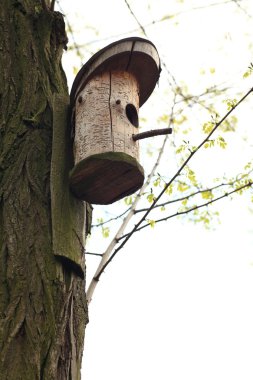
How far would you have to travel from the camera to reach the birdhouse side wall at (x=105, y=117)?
1.94 meters

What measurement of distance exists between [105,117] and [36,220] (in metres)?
0.50

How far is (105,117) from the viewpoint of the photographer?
2004 millimetres

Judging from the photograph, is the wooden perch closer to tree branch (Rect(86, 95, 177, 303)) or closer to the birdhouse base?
the birdhouse base

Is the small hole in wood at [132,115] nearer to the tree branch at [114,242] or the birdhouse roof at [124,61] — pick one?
the birdhouse roof at [124,61]

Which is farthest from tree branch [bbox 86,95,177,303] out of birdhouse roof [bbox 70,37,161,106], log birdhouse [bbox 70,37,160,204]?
birdhouse roof [bbox 70,37,161,106]

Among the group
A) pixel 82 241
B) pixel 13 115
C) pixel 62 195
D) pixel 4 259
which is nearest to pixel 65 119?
pixel 13 115

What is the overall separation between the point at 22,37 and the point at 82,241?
1.04m

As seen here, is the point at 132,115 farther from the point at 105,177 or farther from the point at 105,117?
the point at 105,177

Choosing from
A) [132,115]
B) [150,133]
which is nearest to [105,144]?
[150,133]

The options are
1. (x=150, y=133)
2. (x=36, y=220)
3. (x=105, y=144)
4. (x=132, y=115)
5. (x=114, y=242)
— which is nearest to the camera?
(x=36, y=220)

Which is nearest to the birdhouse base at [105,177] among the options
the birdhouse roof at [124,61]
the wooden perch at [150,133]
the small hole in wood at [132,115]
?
the wooden perch at [150,133]

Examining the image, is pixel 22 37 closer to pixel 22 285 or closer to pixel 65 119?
pixel 65 119

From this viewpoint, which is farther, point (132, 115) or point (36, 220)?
point (132, 115)

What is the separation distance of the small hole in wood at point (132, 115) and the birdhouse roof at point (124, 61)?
166mm
